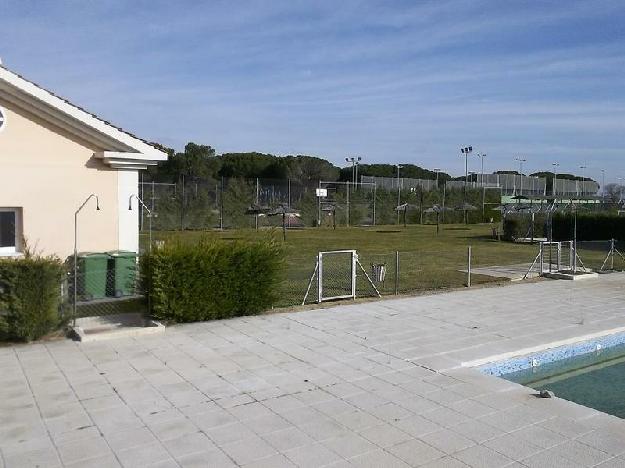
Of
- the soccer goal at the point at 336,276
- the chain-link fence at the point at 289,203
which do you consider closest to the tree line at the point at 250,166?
the chain-link fence at the point at 289,203

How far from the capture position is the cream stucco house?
9359mm

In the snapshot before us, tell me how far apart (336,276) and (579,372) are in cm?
796

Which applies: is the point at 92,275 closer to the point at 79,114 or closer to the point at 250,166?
the point at 79,114

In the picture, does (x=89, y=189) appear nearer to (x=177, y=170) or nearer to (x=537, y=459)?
(x=537, y=459)

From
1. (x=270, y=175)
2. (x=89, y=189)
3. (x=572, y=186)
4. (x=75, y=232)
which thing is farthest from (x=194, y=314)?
(x=572, y=186)

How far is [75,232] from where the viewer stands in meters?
9.34

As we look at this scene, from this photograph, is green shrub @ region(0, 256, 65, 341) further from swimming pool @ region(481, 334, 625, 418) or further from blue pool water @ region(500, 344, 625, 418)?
blue pool water @ region(500, 344, 625, 418)

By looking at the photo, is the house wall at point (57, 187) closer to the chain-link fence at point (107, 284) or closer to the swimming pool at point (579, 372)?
the chain-link fence at point (107, 284)

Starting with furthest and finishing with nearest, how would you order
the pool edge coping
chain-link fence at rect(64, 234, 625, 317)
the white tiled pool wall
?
1. chain-link fence at rect(64, 234, 625, 317)
2. the white tiled pool wall
3. the pool edge coping

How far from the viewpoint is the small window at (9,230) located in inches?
378

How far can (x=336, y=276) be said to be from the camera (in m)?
15.5

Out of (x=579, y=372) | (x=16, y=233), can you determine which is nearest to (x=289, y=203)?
(x=16, y=233)

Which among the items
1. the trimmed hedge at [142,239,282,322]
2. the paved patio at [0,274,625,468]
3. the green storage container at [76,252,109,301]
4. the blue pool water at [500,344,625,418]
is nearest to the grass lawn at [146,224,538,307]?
the trimmed hedge at [142,239,282,322]

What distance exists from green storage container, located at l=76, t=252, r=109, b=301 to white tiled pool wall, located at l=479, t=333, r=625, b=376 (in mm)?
6277
